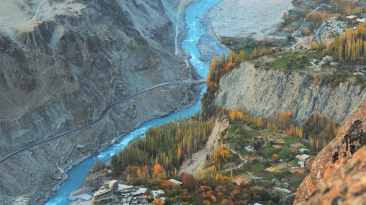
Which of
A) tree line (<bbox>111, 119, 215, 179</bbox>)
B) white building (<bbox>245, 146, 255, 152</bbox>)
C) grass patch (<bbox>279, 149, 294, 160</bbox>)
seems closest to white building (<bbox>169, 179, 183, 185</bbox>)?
grass patch (<bbox>279, 149, 294, 160</bbox>)

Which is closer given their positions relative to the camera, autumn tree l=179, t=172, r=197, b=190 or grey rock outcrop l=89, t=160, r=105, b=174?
autumn tree l=179, t=172, r=197, b=190

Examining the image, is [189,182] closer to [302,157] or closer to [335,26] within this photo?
[302,157]

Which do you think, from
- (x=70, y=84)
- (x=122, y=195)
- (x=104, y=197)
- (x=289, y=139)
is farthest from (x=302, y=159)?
(x=70, y=84)

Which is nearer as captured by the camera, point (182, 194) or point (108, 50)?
point (182, 194)

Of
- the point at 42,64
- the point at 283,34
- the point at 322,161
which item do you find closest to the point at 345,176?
the point at 322,161

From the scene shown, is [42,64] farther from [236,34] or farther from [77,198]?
[236,34]

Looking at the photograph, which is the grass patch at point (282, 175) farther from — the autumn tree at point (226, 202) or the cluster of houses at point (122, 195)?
the cluster of houses at point (122, 195)

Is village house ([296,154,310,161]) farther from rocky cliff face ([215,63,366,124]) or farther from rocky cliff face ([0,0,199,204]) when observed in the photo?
rocky cliff face ([0,0,199,204])
